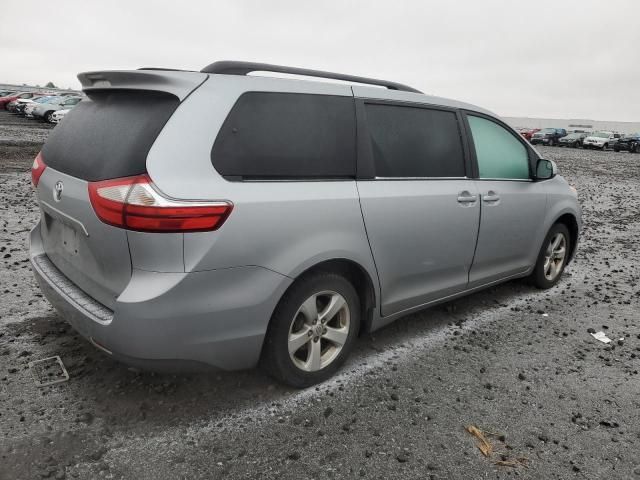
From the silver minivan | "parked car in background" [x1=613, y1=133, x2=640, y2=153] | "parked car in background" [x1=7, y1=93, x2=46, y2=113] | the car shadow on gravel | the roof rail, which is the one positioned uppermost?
the roof rail

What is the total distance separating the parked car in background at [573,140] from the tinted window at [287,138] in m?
42.3

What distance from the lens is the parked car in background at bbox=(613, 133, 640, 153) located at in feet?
120

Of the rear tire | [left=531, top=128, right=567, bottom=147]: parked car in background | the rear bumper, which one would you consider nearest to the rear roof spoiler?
the rear bumper

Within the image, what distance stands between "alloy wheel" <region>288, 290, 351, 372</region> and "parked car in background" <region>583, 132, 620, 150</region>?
136 feet

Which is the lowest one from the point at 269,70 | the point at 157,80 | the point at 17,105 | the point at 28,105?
the point at 17,105

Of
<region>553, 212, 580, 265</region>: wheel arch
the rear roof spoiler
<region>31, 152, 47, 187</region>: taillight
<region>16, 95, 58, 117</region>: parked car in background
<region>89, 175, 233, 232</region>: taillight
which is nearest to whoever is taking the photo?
<region>89, 175, 233, 232</region>: taillight

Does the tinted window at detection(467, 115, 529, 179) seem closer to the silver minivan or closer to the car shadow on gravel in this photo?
the silver minivan

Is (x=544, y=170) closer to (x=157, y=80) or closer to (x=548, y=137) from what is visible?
(x=157, y=80)

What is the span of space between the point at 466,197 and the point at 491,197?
364mm

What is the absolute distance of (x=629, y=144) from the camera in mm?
36719

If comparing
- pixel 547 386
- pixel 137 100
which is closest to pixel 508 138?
pixel 547 386

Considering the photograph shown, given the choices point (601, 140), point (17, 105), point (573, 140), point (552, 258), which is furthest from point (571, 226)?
point (573, 140)

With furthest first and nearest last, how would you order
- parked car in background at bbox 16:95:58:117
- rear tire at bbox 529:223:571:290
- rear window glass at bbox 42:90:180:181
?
parked car in background at bbox 16:95:58:117 → rear tire at bbox 529:223:571:290 → rear window glass at bbox 42:90:180:181

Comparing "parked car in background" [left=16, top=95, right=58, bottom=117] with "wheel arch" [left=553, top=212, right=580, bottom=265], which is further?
"parked car in background" [left=16, top=95, right=58, bottom=117]
